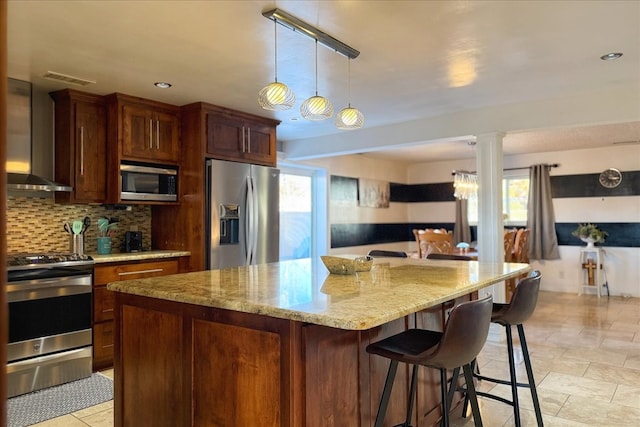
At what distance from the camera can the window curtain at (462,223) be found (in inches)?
319

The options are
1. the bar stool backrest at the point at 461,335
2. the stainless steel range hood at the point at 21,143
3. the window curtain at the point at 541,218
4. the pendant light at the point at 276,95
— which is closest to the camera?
the bar stool backrest at the point at 461,335

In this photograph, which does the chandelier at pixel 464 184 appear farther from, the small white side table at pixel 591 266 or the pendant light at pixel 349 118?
the pendant light at pixel 349 118

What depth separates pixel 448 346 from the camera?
1664 mm

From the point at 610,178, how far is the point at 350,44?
5.93m

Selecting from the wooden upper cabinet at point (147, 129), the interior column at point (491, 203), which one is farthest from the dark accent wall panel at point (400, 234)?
the wooden upper cabinet at point (147, 129)

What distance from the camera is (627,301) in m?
6.31

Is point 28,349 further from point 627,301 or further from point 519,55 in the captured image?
point 627,301

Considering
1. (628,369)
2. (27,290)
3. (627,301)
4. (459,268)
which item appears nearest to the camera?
(459,268)

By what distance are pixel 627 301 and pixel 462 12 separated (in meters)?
5.90

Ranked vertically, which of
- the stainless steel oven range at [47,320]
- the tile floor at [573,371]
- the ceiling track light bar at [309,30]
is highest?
the ceiling track light bar at [309,30]

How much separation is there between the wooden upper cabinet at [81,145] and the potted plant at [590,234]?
6.61 meters

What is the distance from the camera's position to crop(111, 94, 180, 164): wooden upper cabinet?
12.5 ft

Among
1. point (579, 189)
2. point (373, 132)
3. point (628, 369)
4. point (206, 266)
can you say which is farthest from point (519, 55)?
point (579, 189)

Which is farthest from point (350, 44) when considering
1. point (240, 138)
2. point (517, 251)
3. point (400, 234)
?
point (400, 234)
